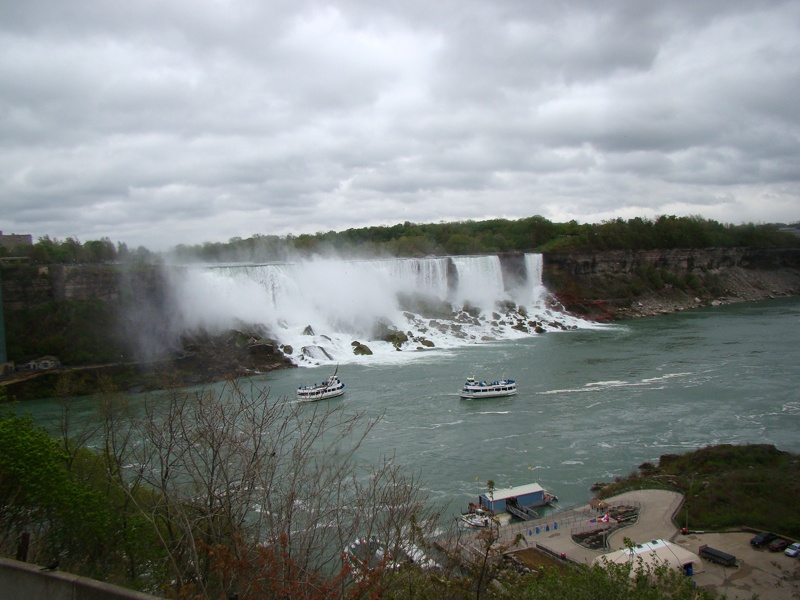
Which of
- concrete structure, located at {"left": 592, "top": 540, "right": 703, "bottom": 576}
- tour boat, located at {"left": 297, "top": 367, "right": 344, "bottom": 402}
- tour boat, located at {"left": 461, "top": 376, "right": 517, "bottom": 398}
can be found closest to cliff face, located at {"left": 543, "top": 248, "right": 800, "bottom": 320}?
tour boat, located at {"left": 461, "top": 376, "right": 517, "bottom": 398}

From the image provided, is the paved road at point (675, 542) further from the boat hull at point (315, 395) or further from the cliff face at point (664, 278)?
the cliff face at point (664, 278)

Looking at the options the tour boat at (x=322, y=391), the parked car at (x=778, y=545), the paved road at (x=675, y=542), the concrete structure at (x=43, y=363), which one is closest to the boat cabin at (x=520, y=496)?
the paved road at (x=675, y=542)

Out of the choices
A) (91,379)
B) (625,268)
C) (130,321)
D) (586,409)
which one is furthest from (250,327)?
(625,268)

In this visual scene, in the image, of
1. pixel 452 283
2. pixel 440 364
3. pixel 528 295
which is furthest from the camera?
pixel 528 295

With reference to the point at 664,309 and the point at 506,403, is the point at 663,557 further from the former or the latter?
the point at 664,309

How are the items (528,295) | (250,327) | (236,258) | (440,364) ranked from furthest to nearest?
(236,258)
(528,295)
(250,327)
(440,364)

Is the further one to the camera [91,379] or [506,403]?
[91,379]
